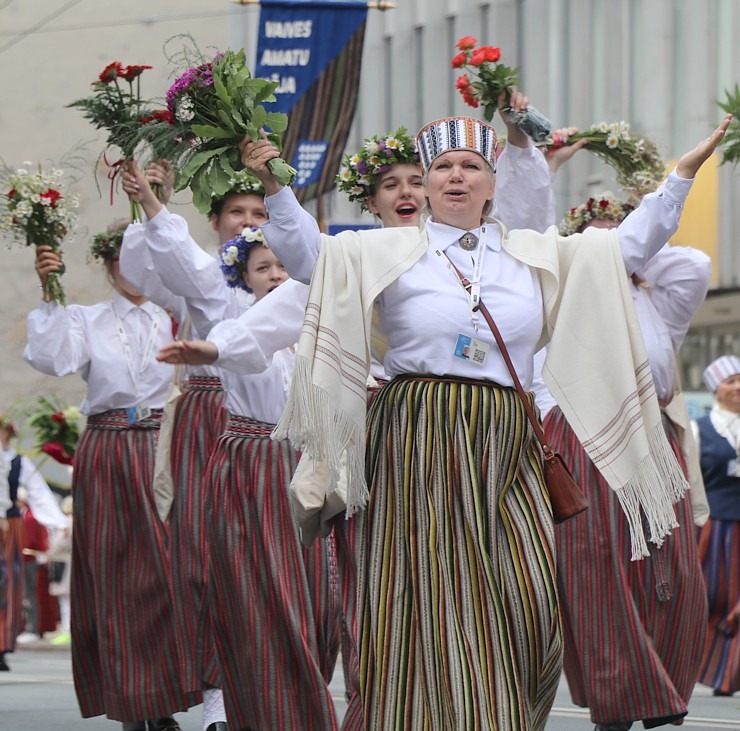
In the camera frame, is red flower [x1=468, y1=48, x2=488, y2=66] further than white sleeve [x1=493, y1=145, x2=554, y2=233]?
No

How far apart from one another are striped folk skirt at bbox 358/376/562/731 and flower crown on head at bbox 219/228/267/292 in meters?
2.06

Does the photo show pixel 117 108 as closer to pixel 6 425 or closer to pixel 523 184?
pixel 523 184

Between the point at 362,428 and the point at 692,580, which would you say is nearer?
the point at 362,428

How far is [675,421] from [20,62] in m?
18.1

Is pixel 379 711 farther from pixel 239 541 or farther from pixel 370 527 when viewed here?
pixel 239 541

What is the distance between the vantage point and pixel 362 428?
5.22m

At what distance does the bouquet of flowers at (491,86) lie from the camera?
21.6 feet

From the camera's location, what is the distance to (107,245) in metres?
8.12

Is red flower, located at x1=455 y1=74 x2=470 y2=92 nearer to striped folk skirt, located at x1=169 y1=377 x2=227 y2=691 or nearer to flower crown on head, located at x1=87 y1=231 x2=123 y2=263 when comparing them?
striped folk skirt, located at x1=169 y1=377 x2=227 y2=691

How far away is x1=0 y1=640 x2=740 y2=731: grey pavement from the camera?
814 cm

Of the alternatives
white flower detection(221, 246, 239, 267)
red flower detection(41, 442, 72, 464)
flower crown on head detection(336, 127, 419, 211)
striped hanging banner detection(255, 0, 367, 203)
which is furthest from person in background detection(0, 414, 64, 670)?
flower crown on head detection(336, 127, 419, 211)

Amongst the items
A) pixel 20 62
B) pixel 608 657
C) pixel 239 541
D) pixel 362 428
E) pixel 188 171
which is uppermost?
pixel 20 62

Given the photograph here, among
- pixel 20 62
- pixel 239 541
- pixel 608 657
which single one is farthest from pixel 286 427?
pixel 20 62

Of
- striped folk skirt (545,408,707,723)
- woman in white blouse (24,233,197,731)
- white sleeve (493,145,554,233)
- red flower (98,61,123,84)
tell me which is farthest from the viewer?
woman in white blouse (24,233,197,731)
